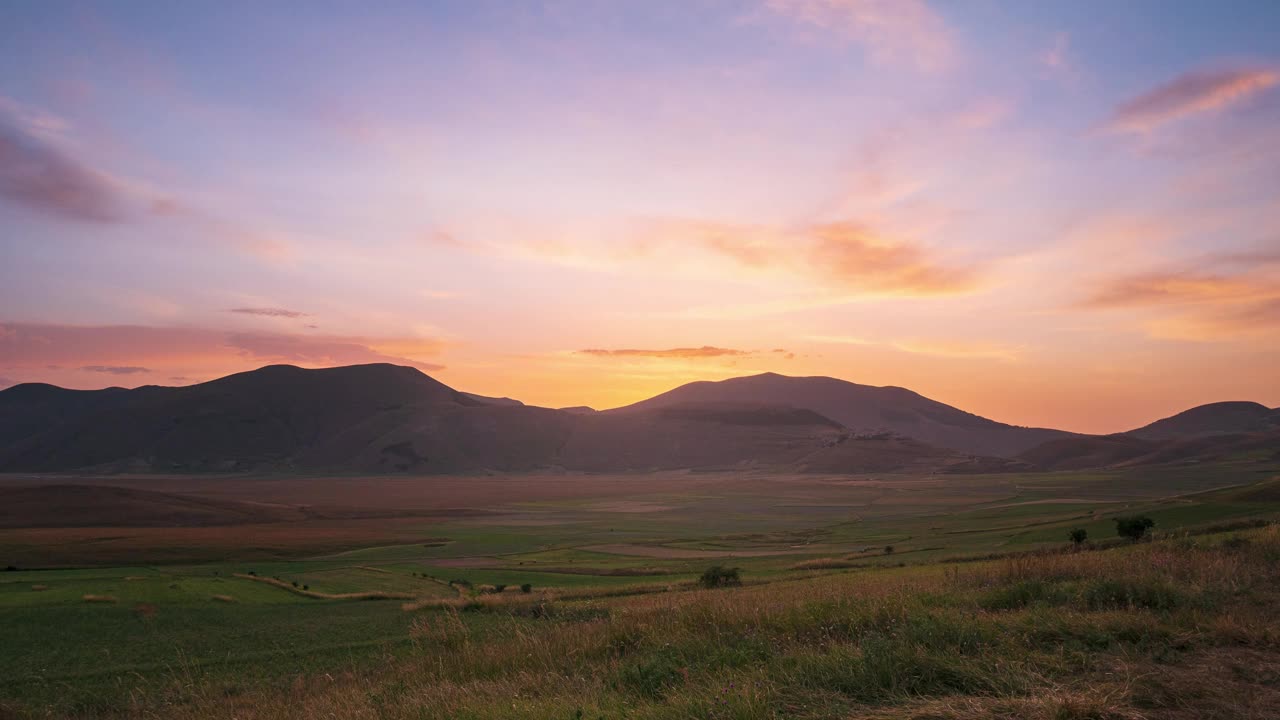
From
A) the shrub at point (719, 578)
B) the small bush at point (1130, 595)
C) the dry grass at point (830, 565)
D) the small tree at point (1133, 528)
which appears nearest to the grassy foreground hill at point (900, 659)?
the small bush at point (1130, 595)

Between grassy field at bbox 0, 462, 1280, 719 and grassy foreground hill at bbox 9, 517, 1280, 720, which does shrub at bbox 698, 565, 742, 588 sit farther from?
grassy foreground hill at bbox 9, 517, 1280, 720

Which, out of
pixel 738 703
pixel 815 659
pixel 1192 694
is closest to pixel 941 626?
pixel 815 659

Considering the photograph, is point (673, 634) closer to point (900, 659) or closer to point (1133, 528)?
point (900, 659)

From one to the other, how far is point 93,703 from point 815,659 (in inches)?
964

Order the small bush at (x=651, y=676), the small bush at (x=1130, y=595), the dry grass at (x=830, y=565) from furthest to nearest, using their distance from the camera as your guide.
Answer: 1. the dry grass at (x=830, y=565)
2. the small bush at (x=1130, y=595)
3. the small bush at (x=651, y=676)

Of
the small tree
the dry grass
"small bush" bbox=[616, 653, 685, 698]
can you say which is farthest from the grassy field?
the small tree

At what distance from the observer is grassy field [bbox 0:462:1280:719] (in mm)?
7266

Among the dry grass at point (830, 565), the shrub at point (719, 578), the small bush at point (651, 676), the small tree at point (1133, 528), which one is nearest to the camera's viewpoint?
the small bush at point (651, 676)

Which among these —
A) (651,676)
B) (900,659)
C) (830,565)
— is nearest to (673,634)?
(651,676)

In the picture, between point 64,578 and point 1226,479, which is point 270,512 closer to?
point 64,578

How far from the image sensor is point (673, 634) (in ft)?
34.6

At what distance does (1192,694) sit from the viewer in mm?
6551

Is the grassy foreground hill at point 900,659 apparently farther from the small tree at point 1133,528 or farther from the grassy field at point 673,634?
the small tree at point 1133,528

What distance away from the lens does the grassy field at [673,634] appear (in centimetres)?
727
